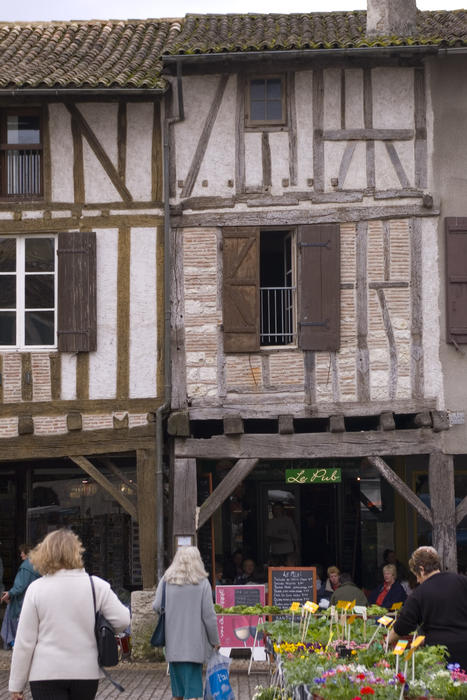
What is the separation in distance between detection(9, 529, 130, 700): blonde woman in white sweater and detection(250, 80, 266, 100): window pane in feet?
33.3

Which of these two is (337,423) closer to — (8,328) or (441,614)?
(8,328)

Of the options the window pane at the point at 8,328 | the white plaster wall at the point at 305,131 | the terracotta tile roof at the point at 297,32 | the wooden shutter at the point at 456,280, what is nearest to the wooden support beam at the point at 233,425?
the wooden shutter at the point at 456,280

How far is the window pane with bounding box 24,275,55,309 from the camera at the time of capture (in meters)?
16.2

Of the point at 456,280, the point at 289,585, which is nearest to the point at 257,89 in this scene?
the point at 456,280

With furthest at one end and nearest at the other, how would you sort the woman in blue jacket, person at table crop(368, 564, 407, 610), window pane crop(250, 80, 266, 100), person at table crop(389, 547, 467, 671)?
window pane crop(250, 80, 266, 100) < person at table crop(368, 564, 407, 610) < the woman in blue jacket < person at table crop(389, 547, 467, 671)

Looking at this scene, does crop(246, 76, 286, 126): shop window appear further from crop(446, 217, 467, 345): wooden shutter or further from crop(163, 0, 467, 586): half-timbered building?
crop(446, 217, 467, 345): wooden shutter

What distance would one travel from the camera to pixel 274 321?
16.7 metres

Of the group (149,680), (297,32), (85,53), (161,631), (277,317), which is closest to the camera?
(161,631)

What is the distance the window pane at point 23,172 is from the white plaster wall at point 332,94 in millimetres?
3770

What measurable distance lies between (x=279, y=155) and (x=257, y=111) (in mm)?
655

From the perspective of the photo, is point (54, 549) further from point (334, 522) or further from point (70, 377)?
point (334, 522)

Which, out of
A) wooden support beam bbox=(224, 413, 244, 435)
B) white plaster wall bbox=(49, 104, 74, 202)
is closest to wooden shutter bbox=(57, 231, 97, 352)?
white plaster wall bbox=(49, 104, 74, 202)

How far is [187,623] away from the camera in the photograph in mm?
9953

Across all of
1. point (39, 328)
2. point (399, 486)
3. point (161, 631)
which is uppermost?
point (39, 328)
